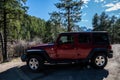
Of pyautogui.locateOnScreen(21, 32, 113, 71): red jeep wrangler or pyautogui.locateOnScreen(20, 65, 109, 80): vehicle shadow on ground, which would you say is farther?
pyautogui.locateOnScreen(21, 32, 113, 71): red jeep wrangler

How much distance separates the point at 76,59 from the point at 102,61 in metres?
1.37

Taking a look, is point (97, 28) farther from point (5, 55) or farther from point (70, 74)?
point (70, 74)

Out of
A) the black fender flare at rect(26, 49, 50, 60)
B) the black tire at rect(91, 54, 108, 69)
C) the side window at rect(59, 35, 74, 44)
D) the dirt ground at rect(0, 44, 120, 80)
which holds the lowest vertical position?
the dirt ground at rect(0, 44, 120, 80)

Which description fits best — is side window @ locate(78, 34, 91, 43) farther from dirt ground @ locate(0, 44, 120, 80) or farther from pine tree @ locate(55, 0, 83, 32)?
pine tree @ locate(55, 0, 83, 32)

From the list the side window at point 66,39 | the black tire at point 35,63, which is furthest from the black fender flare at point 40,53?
the side window at point 66,39

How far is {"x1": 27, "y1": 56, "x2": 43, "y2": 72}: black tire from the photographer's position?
47.7ft

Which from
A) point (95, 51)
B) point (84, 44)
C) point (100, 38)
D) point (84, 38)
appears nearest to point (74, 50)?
point (84, 44)

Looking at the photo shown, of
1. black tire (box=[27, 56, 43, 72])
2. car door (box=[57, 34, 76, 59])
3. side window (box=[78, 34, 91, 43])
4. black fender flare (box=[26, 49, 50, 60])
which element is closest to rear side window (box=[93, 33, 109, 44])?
side window (box=[78, 34, 91, 43])

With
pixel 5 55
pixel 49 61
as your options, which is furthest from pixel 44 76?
pixel 5 55

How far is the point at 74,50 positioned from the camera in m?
14.6

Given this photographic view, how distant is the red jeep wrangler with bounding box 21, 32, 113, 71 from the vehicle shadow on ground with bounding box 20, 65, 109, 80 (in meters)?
0.47

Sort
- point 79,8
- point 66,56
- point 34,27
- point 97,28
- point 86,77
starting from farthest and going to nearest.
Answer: point 34,27 → point 97,28 → point 79,8 → point 66,56 → point 86,77

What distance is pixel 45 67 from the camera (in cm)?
1577

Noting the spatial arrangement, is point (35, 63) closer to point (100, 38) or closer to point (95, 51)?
point (95, 51)
